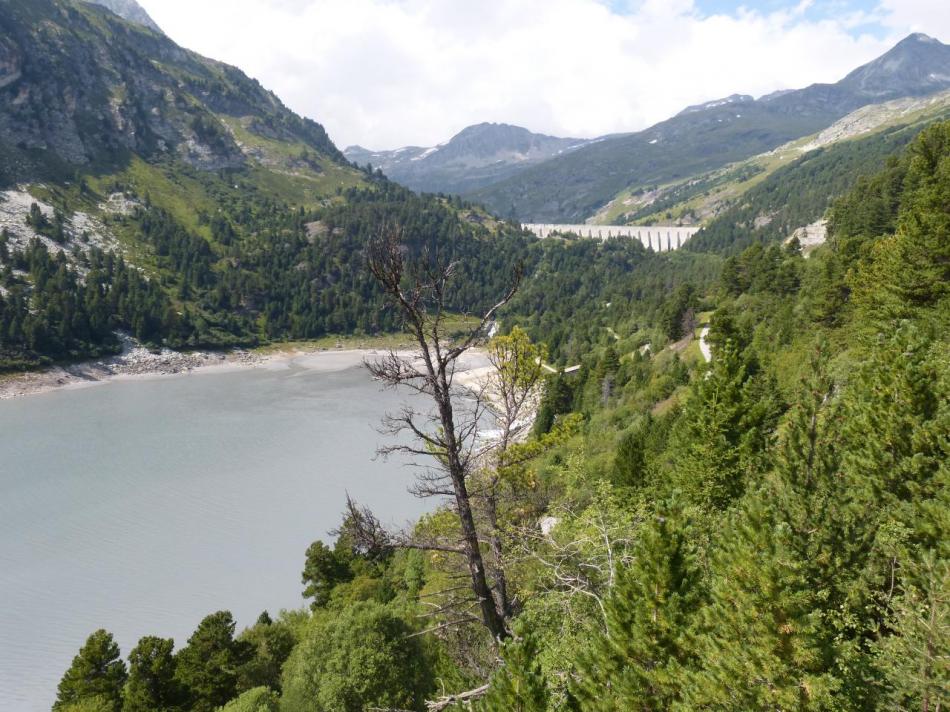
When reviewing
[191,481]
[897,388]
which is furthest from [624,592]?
[191,481]

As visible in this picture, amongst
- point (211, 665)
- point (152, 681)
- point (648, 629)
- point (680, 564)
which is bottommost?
point (211, 665)

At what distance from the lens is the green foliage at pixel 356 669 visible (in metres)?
23.6

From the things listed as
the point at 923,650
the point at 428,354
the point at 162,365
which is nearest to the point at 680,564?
the point at 923,650

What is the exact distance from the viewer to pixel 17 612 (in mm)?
37594

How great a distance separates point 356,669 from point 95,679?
43.2 ft

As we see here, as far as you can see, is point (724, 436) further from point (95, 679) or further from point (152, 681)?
point (95, 679)

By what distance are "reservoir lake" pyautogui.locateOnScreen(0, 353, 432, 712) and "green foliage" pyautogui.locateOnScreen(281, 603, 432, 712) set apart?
5.62m

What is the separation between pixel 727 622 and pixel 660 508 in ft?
7.86

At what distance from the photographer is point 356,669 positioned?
78.0 ft

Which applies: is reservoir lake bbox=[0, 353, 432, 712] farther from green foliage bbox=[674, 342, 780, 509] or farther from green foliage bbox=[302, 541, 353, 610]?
green foliage bbox=[674, 342, 780, 509]

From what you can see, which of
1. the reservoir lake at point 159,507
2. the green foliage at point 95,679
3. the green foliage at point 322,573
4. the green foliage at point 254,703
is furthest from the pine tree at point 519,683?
the green foliage at point 322,573

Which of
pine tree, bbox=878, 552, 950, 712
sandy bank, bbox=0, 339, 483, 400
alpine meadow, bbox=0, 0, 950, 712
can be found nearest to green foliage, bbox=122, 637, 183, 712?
alpine meadow, bbox=0, 0, 950, 712

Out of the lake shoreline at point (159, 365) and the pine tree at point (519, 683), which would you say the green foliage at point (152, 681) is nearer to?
the pine tree at point (519, 683)

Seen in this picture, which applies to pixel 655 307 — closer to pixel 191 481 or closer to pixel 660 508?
pixel 191 481
